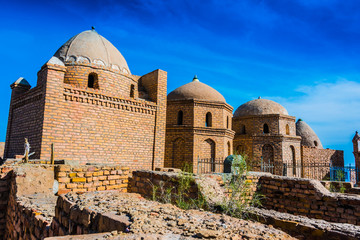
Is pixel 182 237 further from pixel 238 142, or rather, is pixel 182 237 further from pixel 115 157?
pixel 238 142

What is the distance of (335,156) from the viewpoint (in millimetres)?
24734

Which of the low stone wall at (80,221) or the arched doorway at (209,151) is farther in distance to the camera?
the arched doorway at (209,151)

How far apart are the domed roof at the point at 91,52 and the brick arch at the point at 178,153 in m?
5.23

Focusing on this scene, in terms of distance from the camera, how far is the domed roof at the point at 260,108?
779 inches

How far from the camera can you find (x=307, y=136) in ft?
88.6

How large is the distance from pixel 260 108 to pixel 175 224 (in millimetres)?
18903

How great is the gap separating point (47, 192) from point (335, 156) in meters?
A: 26.8

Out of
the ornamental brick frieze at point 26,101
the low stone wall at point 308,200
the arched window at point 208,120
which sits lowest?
the low stone wall at point 308,200

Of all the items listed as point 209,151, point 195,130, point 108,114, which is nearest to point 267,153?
point 209,151

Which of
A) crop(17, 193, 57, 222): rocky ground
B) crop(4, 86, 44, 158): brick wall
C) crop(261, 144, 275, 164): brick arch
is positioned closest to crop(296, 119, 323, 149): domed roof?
crop(261, 144, 275, 164): brick arch

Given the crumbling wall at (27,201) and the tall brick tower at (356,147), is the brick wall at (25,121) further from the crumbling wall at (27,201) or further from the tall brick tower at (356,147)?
the tall brick tower at (356,147)

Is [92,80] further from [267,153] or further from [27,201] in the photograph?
[267,153]

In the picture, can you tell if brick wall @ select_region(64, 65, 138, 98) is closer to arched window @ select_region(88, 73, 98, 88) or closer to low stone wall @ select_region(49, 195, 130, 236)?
arched window @ select_region(88, 73, 98, 88)

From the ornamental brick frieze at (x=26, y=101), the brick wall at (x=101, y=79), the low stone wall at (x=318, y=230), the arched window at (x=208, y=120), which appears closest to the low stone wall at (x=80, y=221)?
the low stone wall at (x=318, y=230)
